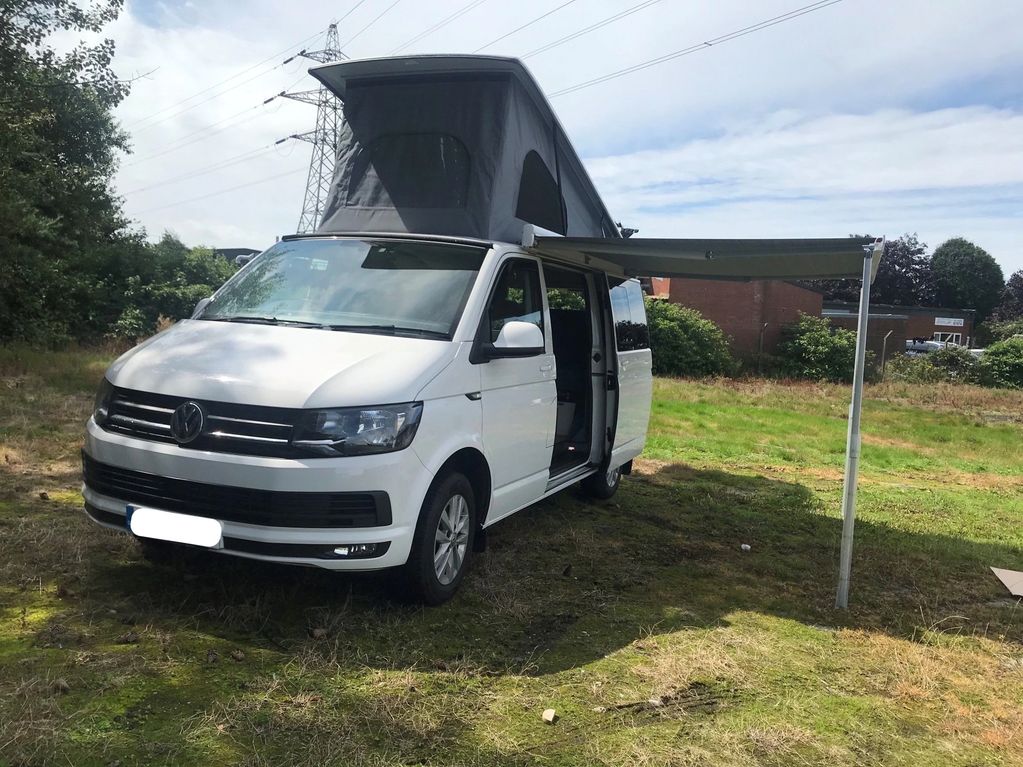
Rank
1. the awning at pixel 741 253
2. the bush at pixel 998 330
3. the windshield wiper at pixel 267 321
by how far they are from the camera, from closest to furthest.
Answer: the windshield wiper at pixel 267 321
the awning at pixel 741 253
the bush at pixel 998 330

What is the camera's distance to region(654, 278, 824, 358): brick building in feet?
115

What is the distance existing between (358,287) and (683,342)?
26128 mm

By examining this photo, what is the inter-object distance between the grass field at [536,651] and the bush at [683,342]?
22.8 metres

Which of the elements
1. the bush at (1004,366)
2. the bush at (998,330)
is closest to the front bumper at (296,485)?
the bush at (1004,366)

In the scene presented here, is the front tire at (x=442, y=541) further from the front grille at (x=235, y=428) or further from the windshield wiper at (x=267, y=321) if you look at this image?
the windshield wiper at (x=267, y=321)

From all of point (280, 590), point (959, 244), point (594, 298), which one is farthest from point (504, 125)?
point (959, 244)

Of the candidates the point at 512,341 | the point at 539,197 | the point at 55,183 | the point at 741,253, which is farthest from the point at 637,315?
the point at 55,183

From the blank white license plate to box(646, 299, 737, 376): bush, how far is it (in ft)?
86.9

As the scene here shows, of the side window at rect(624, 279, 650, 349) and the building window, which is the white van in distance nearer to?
the side window at rect(624, 279, 650, 349)

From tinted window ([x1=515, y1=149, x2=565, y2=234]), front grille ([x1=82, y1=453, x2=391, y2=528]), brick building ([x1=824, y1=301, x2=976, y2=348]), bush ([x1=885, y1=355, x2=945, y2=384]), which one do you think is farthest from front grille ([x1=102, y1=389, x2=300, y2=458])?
brick building ([x1=824, y1=301, x2=976, y2=348])

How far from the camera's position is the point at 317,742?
2717 millimetres

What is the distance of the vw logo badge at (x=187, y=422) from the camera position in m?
3.45

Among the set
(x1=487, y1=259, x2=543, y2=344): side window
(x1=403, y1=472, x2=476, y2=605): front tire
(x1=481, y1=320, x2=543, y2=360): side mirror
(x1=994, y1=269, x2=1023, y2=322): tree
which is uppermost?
(x1=994, y1=269, x2=1023, y2=322): tree

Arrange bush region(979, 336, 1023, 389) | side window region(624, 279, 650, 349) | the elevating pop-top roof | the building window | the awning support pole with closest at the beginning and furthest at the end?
the awning support pole < the elevating pop-top roof < side window region(624, 279, 650, 349) < bush region(979, 336, 1023, 389) < the building window
